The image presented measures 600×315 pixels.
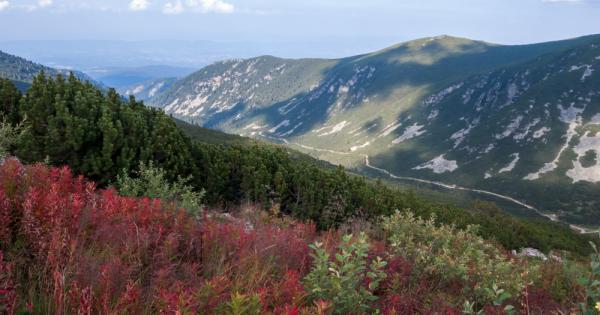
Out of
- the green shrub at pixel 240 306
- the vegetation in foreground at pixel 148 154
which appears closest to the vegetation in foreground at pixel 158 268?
the green shrub at pixel 240 306

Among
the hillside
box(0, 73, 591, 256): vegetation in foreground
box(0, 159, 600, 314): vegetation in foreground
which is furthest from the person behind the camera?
box(0, 73, 591, 256): vegetation in foreground

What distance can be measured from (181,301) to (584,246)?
70136 mm

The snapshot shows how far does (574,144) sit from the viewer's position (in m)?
200

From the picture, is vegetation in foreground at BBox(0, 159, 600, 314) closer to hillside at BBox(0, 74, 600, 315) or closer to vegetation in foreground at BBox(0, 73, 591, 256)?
hillside at BBox(0, 74, 600, 315)

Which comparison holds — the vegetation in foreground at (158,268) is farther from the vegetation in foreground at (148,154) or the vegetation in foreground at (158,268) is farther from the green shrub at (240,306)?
the vegetation in foreground at (148,154)

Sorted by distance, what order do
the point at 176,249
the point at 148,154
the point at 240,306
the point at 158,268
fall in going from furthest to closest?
the point at 148,154, the point at 176,249, the point at 158,268, the point at 240,306

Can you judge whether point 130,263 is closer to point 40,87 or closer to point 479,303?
point 479,303

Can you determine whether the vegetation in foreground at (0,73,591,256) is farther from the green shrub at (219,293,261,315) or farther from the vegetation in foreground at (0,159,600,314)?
the green shrub at (219,293,261,315)

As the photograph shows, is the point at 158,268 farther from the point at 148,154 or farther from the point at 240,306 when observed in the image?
the point at 148,154

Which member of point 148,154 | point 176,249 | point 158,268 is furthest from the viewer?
point 148,154

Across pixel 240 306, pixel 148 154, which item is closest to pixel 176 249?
pixel 240 306

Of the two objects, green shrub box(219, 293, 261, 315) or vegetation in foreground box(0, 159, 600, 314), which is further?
vegetation in foreground box(0, 159, 600, 314)

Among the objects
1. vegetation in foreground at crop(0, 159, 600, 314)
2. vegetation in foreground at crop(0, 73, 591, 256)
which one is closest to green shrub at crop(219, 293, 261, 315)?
vegetation in foreground at crop(0, 159, 600, 314)

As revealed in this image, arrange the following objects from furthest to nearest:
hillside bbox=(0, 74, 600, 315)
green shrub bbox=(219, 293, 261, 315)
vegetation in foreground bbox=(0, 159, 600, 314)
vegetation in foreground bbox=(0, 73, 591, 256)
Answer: vegetation in foreground bbox=(0, 73, 591, 256), hillside bbox=(0, 74, 600, 315), vegetation in foreground bbox=(0, 159, 600, 314), green shrub bbox=(219, 293, 261, 315)
